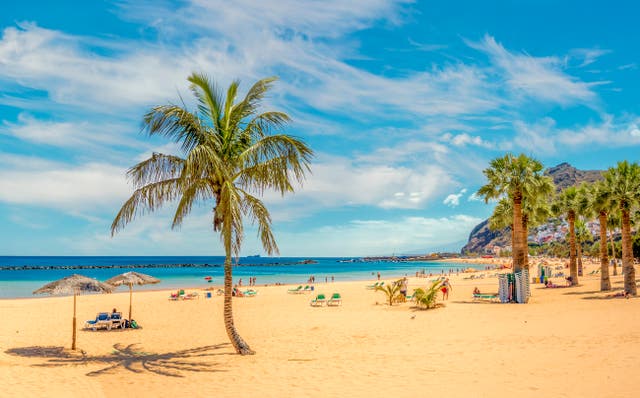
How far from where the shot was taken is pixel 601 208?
23312mm

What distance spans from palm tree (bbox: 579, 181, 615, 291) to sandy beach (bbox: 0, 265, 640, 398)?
537 centimetres

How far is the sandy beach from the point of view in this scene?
8492mm

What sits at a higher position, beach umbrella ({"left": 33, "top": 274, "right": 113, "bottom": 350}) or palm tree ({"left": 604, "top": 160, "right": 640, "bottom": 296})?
palm tree ({"left": 604, "top": 160, "right": 640, "bottom": 296})

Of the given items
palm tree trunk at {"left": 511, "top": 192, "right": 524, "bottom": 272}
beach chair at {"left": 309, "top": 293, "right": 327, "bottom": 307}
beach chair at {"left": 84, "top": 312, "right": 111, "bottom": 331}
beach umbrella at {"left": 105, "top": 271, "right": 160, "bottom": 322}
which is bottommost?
beach chair at {"left": 309, "top": 293, "right": 327, "bottom": 307}

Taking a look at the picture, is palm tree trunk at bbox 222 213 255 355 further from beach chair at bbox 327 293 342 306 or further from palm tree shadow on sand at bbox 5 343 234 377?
beach chair at bbox 327 293 342 306

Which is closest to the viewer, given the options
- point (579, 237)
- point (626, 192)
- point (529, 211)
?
point (626, 192)

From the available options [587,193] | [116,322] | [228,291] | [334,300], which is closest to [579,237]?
[587,193]

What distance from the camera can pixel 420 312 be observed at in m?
19.8

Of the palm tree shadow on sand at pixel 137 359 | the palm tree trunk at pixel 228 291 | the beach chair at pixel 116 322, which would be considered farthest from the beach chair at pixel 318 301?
the palm tree trunk at pixel 228 291

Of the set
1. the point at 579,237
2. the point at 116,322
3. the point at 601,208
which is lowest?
the point at 116,322

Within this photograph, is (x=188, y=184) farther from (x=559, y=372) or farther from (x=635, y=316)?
(x=635, y=316)

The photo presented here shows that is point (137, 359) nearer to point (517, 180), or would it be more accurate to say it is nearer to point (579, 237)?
point (517, 180)

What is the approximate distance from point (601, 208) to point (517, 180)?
4.49m

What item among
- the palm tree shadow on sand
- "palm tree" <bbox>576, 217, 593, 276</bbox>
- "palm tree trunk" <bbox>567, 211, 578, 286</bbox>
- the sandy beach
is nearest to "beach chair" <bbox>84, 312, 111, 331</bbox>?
the sandy beach
